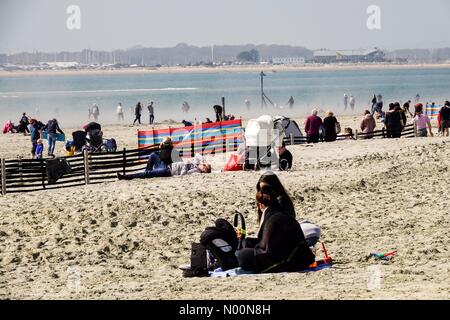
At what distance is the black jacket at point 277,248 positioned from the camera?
9.16 metres

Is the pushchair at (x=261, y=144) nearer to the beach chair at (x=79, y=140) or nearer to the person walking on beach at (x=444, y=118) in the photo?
the beach chair at (x=79, y=140)

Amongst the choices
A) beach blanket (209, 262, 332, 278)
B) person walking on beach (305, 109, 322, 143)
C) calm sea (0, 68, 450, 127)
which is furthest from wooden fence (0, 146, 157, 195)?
calm sea (0, 68, 450, 127)

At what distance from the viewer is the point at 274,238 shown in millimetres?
9234

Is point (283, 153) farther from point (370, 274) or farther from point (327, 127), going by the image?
point (370, 274)

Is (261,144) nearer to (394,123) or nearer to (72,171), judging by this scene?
(72,171)

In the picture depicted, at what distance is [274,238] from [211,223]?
4690 mm

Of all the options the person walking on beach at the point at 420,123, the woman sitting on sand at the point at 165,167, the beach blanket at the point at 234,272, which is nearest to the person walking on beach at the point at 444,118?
the person walking on beach at the point at 420,123

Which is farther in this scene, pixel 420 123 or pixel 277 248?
pixel 420 123

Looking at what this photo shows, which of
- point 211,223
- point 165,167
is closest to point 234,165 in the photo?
point 165,167

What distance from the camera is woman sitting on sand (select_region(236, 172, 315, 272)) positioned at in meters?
9.12

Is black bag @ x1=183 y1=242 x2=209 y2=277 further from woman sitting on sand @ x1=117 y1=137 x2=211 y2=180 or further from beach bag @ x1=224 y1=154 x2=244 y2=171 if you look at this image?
beach bag @ x1=224 y1=154 x2=244 y2=171

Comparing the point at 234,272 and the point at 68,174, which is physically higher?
the point at 68,174

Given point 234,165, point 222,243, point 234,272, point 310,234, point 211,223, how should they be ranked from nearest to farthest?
point 234,272
point 222,243
point 310,234
point 211,223
point 234,165
